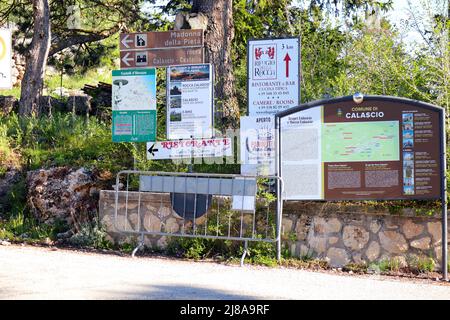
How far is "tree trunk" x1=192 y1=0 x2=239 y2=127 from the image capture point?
13234mm

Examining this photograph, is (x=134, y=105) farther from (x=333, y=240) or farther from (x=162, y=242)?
(x=333, y=240)

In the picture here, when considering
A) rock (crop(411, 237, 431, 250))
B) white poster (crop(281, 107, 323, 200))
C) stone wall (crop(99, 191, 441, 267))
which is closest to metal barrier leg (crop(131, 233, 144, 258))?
stone wall (crop(99, 191, 441, 267))

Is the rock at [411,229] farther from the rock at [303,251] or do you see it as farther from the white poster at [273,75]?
the white poster at [273,75]

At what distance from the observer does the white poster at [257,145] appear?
10914 mm

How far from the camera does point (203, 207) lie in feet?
34.0

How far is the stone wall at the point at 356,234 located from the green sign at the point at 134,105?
9.27 ft

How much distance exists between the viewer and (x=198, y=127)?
11.4m

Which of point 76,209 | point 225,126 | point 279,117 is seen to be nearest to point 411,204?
point 279,117

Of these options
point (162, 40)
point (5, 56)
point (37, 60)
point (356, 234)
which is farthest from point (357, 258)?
point (37, 60)

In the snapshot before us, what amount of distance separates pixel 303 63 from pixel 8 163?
6.48 m

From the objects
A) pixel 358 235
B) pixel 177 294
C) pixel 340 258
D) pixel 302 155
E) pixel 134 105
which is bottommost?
pixel 177 294

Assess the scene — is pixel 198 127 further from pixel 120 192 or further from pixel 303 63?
pixel 303 63

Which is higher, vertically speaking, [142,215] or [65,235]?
[142,215]

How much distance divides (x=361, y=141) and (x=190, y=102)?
2.90 m
